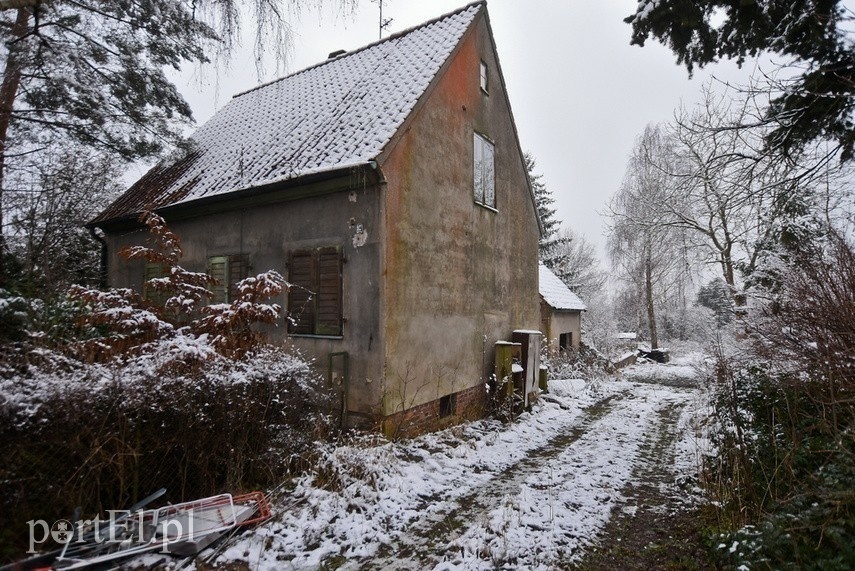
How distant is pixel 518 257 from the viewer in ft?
38.1

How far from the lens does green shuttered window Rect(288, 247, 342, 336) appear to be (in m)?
7.15

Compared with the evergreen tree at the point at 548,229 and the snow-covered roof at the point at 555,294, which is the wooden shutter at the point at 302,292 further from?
the evergreen tree at the point at 548,229

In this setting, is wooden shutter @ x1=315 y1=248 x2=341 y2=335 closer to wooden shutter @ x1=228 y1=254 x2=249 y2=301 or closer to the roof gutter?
the roof gutter

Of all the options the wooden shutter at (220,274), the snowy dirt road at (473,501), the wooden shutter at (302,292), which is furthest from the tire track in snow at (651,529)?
the wooden shutter at (220,274)

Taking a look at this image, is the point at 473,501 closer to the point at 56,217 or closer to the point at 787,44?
the point at 787,44

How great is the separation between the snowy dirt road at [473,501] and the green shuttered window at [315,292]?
219 cm

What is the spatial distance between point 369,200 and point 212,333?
311 cm

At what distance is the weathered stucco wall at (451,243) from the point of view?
7.13 metres

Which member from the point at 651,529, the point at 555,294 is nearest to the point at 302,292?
the point at 651,529

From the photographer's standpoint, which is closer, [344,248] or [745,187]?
[745,187]

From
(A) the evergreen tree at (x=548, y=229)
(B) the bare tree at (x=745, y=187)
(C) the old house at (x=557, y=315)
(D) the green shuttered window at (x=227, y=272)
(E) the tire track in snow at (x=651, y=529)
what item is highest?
(A) the evergreen tree at (x=548, y=229)

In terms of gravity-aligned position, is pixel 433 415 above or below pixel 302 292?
below

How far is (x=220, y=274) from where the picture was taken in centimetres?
869

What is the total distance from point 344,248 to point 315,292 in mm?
940
